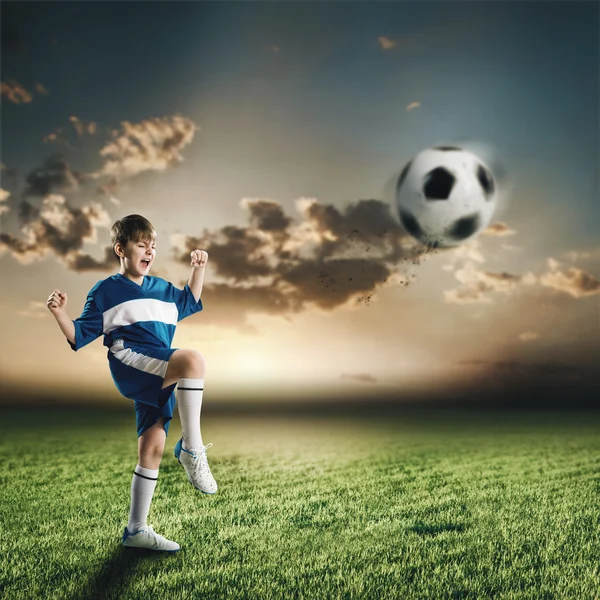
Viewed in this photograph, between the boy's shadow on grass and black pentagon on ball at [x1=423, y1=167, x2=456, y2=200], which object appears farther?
black pentagon on ball at [x1=423, y1=167, x2=456, y2=200]

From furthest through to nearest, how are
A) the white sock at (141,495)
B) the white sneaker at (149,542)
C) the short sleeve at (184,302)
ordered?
the short sleeve at (184,302)
the white sock at (141,495)
the white sneaker at (149,542)

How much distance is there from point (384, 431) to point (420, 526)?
11.2 meters

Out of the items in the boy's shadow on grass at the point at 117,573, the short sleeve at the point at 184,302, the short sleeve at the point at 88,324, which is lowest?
the boy's shadow on grass at the point at 117,573

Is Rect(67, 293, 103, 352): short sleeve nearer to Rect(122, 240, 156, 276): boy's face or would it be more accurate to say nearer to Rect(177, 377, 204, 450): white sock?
Rect(122, 240, 156, 276): boy's face

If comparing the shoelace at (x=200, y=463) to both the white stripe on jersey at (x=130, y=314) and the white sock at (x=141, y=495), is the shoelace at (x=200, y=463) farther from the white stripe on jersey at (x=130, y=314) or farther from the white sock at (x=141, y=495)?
the white stripe on jersey at (x=130, y=314)

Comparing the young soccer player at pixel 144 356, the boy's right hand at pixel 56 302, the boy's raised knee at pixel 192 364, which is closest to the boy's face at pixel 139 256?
the young soccer player at pixel 144 356

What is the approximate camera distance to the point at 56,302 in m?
3.55

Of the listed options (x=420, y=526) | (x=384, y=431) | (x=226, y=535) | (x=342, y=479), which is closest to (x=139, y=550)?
(x=226, y=535)

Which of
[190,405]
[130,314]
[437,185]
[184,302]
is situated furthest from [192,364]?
[437,185]

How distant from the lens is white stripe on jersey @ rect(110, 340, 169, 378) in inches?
141

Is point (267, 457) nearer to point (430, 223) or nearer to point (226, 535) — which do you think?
point (430, 223)

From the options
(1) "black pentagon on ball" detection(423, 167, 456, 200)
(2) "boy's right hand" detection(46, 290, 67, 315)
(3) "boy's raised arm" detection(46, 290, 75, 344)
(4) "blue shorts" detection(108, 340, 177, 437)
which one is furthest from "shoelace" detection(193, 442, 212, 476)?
(1) "black pentagon on ball" detection(423, 167, 456, 200)

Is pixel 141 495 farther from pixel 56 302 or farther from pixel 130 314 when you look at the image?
pixel 56 302

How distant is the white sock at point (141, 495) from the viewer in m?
3.76
